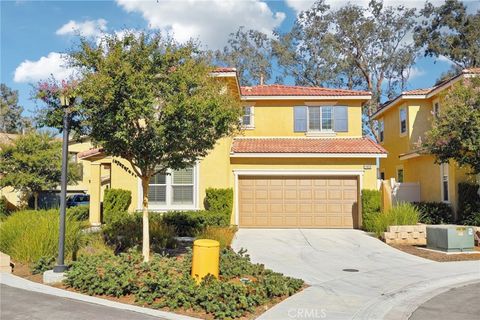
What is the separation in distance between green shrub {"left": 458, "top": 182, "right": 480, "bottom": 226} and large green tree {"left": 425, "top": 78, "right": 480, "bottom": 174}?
2.63 metres

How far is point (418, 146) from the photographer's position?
18.6 metres

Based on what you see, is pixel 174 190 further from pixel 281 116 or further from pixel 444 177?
pixel 444 177

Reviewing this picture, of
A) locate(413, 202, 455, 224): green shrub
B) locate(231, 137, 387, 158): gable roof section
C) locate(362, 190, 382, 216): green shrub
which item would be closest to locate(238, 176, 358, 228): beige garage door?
locate(362, 190, 382, 216): green shrub

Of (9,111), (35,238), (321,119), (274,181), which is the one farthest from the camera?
(9,111)

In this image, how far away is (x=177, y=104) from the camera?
884 cm

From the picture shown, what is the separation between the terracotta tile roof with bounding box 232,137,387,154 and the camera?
19.2 m

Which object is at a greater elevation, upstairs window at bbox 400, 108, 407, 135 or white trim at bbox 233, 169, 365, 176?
upstairs window at bbox 400, 108, 407, 135

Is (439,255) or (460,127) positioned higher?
(460,127)

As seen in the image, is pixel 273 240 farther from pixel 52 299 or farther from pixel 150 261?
pixel 52 299

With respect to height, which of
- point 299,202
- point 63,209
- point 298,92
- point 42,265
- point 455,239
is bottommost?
point 42,265

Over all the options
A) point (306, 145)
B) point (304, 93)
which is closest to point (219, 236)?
point (306, 145)

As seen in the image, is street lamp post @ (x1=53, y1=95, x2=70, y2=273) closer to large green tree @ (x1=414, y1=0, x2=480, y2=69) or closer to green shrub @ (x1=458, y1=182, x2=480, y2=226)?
green shrub @ (x1=458, y1=182, x2=480, y2=226)

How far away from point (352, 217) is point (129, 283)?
13042mm

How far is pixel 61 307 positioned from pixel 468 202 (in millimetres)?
15900
